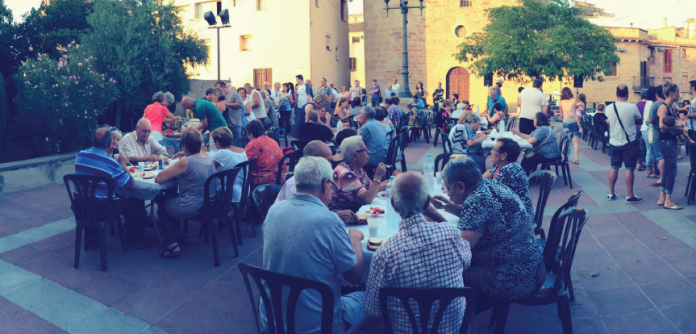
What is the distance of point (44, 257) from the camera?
15.2 ft

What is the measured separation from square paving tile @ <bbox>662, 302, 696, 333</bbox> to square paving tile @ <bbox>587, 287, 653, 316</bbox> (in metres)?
0.13

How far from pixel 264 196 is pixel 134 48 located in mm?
8701

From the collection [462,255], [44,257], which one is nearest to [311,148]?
[462,255]

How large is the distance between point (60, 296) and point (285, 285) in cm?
257

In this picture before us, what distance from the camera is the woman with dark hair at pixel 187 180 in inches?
171

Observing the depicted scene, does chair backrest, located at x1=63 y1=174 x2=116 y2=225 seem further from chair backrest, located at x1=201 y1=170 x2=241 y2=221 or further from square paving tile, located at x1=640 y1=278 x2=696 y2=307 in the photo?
square paving tile, located at x1=640 y1=278 x2=696 y2=307

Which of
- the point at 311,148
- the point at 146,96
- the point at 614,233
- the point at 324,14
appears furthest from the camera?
the point at 324,14

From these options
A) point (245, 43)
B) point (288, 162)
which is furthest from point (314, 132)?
point (245, 43)

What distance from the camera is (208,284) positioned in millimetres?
4031

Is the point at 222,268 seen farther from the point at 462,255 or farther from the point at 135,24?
the point at 135,24

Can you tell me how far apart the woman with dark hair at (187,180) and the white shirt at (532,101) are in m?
6.27

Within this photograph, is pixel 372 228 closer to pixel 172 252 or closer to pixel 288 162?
pixel 172 252

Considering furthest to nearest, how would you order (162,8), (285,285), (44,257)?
1. (162,8)
2. (44,257)
3. (285,285)

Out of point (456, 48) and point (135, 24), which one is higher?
point (456, 48)
